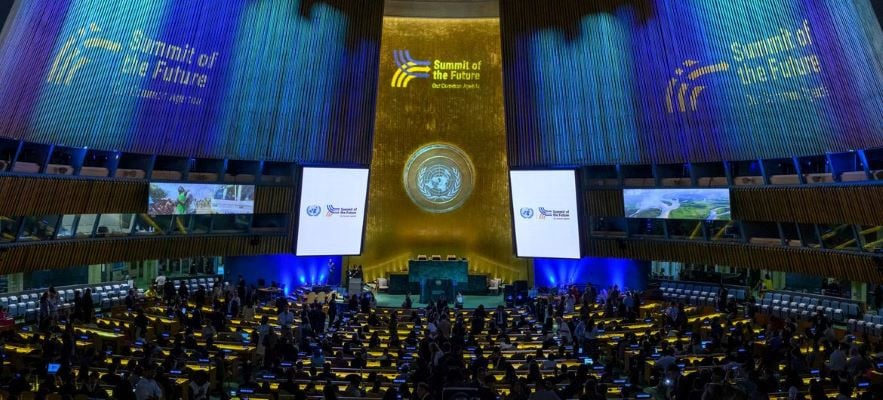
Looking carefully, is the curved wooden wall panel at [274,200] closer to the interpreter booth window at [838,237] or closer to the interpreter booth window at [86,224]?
the interpreter booth window at [86,224]

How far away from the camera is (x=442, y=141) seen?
28219 mm

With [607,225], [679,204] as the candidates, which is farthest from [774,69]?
[607,225]

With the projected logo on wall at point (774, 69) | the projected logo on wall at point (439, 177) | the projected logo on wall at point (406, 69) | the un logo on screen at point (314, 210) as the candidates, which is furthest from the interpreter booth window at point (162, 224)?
the projected logo on wall at point (774, 69)

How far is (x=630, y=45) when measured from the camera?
23.7 meters

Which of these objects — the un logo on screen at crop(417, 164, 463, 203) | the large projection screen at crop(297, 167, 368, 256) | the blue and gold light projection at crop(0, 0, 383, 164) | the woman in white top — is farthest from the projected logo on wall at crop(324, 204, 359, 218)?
the woman in white top

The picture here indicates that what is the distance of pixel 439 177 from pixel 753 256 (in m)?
11.3

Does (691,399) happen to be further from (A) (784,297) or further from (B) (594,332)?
(A) (784,297)

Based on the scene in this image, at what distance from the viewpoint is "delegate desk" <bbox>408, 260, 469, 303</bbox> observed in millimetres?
24625

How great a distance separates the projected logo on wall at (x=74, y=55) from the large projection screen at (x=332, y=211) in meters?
7.71

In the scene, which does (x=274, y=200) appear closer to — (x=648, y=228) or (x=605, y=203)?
(x=605, y=203)

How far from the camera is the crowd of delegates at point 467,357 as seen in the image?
386 inches

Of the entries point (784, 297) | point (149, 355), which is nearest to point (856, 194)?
point (784, 297)

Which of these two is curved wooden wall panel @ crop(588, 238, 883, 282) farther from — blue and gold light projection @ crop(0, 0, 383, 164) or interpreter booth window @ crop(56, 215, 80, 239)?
interpreter booth window @ crop(56, 215, 80, 239)

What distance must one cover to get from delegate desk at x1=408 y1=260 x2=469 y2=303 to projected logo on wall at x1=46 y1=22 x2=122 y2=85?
1139 cm
